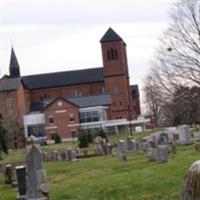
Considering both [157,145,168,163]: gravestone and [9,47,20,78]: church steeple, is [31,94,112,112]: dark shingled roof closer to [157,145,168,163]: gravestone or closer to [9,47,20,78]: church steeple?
[9,47,20,78]: church steeple

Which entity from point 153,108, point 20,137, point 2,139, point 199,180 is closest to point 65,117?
point 20,137

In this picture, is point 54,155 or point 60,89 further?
point 60,89

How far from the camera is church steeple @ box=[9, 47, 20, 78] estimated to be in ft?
456

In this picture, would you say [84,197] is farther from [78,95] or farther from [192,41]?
[78,95]

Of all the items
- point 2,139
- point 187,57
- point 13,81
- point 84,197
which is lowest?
point 84,197

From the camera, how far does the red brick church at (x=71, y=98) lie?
120 metres

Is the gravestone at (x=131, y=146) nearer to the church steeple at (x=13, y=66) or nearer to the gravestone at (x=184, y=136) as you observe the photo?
the gravestone at (x=184, y=136)

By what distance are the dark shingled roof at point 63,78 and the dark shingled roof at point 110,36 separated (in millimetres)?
11988

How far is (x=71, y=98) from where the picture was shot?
415ft

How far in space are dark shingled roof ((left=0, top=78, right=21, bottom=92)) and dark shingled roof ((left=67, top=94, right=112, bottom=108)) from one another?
12095 mm

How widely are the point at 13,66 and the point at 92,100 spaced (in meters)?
24.7

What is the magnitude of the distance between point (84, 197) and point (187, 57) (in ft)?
143

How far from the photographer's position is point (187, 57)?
190ft

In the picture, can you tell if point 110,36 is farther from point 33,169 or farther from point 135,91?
point 33,169
